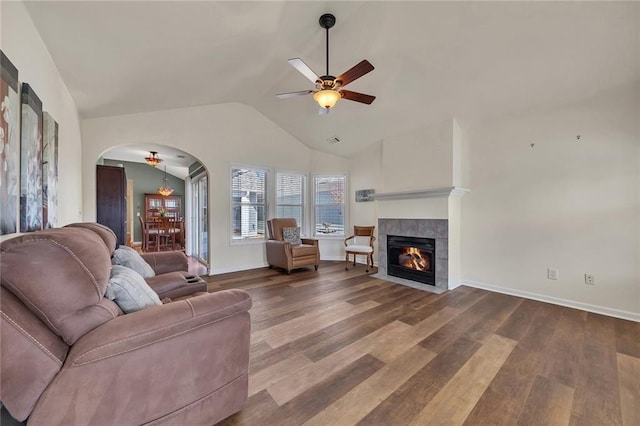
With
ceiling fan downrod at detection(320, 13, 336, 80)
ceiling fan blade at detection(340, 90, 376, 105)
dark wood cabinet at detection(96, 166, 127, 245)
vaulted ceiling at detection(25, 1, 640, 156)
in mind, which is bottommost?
dark wood cabinet at detection(96, 166, 127, 245)

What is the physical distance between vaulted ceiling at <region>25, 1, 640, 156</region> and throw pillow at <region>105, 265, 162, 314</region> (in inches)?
71.4

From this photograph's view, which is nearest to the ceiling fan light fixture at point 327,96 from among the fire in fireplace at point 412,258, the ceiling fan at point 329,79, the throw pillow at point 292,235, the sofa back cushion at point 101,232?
the ceiling fan at point 329,79

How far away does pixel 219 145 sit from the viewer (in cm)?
473

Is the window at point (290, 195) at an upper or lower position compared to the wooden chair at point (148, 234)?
upper

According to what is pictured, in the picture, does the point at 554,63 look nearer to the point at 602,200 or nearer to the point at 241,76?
the point at 602,200

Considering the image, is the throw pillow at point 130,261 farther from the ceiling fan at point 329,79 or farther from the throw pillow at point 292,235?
the throw pillow at point 292,235

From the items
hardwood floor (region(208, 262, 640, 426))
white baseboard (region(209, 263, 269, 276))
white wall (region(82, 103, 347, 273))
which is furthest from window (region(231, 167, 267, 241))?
hardwood floor (region(208, 262, 640, 426))

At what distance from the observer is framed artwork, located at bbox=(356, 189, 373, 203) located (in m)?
5.33

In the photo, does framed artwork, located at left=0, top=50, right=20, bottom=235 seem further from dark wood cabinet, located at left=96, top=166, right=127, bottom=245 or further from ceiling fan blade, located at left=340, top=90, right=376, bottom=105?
dark wood cabinet, located at left=96, top=166, right=127, bottom=245

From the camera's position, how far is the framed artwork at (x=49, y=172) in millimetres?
1892

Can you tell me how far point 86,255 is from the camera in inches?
41.7

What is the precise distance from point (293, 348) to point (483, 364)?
1481 millimetres

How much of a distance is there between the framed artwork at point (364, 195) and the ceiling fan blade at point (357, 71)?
3027 mm

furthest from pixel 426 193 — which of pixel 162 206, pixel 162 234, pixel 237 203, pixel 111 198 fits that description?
pixel 162 206
